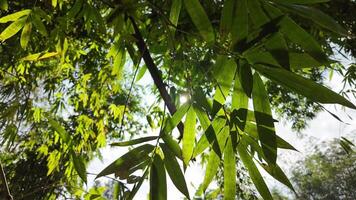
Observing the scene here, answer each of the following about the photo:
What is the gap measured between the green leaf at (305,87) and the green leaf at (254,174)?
0.19 metres

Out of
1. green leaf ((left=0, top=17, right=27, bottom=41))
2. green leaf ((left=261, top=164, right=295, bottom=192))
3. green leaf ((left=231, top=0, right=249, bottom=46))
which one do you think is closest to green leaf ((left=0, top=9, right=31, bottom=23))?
green leaf ((left=0, top=17, right=27, bottom=41))

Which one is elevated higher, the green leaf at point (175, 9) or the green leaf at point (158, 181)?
the green leaf at point (175, 9)

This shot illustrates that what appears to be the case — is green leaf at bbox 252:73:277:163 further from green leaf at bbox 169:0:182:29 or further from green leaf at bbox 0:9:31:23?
green leaf at bbox 0:9:31:23

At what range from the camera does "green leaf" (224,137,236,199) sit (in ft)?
2.16

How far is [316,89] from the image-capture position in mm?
515

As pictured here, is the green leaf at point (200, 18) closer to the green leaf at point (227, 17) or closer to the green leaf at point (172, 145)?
the green leaf at point (227, 17)

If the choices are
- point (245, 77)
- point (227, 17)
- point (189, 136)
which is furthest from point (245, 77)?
point (189, 136)

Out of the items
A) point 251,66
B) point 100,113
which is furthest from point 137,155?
→ point 100,113

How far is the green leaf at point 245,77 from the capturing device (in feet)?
1.79

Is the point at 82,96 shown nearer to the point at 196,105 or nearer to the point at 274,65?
the point at 196,105

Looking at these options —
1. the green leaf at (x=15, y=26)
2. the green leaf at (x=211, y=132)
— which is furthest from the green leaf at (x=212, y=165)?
the green leaf at (x=15, y=26)

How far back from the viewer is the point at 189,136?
2.31ft

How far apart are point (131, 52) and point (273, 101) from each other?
10.4 feet

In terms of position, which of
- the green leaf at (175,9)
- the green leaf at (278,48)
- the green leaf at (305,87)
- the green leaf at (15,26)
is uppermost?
the green leaf at (15,26)
